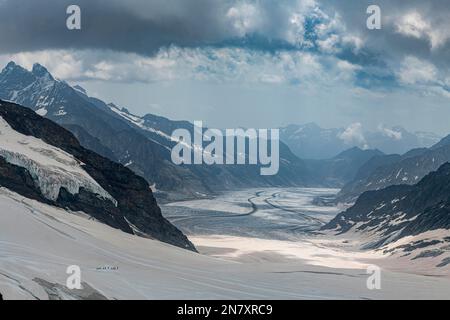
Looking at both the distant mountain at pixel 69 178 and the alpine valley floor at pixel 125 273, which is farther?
the distant mountain at pixel 69 178

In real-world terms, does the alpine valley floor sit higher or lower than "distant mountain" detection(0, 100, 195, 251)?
lower

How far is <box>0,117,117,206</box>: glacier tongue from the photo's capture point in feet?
410

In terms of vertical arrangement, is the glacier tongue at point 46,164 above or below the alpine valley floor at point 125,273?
above

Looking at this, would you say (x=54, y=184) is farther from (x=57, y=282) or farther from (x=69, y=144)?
(x=57, y=282)

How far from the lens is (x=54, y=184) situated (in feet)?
413

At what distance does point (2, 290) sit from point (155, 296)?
1417cm

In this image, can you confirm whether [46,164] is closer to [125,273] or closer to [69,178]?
[69,178]

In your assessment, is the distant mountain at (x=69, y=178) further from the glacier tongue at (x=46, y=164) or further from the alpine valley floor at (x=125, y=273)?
the alpine valley floor at (x=125, y=273)

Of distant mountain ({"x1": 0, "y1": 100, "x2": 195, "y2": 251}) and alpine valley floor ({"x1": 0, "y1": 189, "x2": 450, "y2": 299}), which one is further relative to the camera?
distant mountain ({"x1": 0, "y1": 100, "x2": 195, "y2": 251})

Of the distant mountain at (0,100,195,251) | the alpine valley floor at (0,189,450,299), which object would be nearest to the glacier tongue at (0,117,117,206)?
the distant mountain at (0,100,195,251)

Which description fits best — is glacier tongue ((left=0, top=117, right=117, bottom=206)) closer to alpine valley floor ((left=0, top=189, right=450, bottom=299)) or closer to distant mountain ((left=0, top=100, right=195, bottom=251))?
distant mountain ((left=0, top=100, right=195, bottom=251))

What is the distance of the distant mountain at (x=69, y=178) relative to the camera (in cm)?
12325

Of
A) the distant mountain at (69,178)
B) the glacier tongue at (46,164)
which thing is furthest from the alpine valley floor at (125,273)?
the glacier tongue at (46,164)
